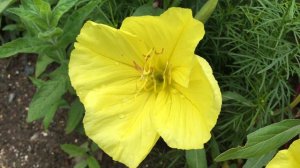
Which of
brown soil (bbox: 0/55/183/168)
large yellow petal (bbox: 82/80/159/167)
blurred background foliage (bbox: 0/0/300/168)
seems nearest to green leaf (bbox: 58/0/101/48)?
blurred background foliage (bbox: 0/0/300/168)

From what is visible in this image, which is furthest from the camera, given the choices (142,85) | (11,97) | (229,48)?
(11,97)

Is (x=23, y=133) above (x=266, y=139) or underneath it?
underneath

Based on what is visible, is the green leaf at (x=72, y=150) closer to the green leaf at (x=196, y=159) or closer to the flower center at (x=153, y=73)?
the green leaf at (x=196, y=159)

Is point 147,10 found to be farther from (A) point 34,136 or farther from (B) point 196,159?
(A) point 34,136

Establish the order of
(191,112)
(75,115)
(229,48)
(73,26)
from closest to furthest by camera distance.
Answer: (191,112), (73,26), (229,48), (75,115)

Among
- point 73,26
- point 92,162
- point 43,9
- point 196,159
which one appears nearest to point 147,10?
point 73,26

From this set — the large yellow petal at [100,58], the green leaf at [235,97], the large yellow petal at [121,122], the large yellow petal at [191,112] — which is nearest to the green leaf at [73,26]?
the large yellow petal at [100,58]

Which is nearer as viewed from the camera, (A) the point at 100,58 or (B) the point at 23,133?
(A) the point at 100,58

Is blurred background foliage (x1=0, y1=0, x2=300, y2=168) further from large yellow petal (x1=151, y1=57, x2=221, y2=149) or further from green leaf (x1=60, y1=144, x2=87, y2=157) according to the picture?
large yellow petal (x1=151, y1=57, x2=221, y2=149)
